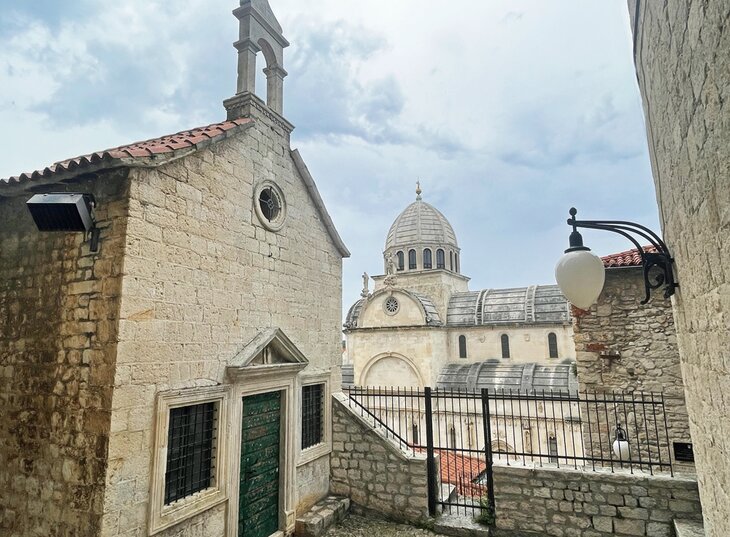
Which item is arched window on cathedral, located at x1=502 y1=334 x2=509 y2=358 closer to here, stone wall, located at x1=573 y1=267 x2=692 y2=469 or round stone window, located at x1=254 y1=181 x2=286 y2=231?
stone wall, located at x1=573 y1=267 x2=692 y2=469

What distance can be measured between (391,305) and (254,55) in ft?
59.7

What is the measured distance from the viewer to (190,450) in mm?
5465

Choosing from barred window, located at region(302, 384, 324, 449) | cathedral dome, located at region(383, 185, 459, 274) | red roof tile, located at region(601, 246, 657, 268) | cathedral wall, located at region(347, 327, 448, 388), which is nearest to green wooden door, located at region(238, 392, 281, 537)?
barred window, located at region(302, 384, 324, 449)

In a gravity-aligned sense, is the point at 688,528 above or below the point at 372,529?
above

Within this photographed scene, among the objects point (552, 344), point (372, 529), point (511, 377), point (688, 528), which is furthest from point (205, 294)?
point (552, 344)

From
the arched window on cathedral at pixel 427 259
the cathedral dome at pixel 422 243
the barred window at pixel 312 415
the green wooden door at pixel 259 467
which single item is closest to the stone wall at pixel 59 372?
the green wooden door at pixel 259 467

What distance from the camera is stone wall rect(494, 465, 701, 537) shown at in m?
6.04

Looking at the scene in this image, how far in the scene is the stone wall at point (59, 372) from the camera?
4.51 metres

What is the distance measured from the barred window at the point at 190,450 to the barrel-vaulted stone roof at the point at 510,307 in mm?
20658

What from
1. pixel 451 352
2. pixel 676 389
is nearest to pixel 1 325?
pixel 676 389

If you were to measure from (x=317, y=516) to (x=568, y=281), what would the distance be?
5.85m

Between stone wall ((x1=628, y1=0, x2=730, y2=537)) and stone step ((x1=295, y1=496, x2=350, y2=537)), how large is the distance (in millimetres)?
5323

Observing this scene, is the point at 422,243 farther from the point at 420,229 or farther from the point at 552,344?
the point at 552,344

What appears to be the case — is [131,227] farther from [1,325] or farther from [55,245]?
[1,325]
